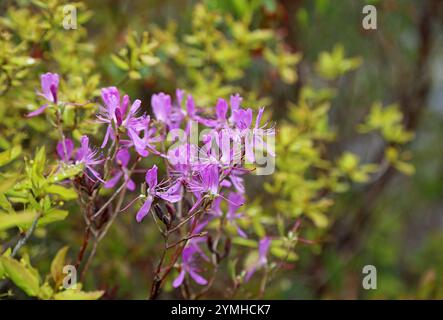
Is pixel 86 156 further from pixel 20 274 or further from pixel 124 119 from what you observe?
pixel 20 274

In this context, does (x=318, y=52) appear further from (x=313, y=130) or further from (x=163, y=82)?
(x=313, y=130)

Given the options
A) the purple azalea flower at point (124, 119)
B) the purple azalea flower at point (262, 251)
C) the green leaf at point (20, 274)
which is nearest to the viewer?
the green leaf at point (20, 274)

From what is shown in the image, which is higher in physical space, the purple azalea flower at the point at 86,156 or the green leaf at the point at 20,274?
the purple azalea flower at the point at 86,156

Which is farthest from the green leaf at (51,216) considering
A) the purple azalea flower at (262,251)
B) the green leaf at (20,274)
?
the purple azalea flower at (262,251)

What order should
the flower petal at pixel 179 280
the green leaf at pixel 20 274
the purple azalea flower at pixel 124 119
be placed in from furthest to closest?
the flower petal at pixel 179 280
the purple azalea flower at pixel 124 119
the green leaf at pixel 20 274

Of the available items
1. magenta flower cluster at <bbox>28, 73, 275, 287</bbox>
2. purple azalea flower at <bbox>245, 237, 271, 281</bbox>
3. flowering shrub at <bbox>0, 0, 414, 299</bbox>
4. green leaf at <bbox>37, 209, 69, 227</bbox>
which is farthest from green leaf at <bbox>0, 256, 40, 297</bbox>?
purple azalea flower at <bbox>245, 237, 271, 281</bbox>

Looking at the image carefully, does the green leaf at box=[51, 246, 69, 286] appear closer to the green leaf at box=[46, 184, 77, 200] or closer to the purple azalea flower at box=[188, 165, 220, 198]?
the green leaf at box=[46, 184, 77, 200]

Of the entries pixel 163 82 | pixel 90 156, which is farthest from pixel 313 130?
pixel 90 156

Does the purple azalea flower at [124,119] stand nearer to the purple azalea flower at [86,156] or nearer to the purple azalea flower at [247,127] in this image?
the purple azalea flower at [86,156]

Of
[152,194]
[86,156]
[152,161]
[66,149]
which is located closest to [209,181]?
[152,194]
